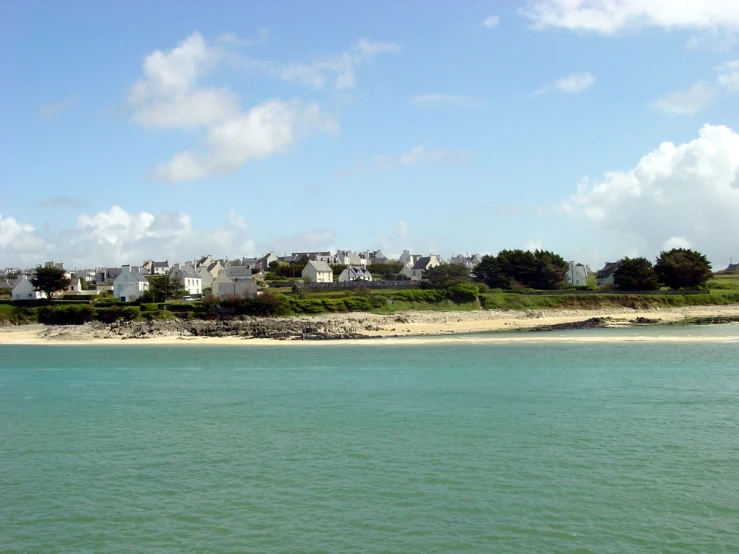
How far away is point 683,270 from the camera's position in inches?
2746

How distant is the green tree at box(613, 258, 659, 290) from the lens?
6950 centimetres

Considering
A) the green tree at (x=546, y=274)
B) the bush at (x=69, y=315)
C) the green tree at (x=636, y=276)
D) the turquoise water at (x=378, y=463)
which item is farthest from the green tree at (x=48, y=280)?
the green tree at (x=636, y=276)

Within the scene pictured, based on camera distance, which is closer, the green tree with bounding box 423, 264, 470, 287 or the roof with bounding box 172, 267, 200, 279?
the green tree with bounding box 423, 264, 470, 287

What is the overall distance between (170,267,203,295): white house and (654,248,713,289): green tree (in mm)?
49875

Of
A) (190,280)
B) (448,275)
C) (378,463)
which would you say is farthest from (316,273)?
(378,463)

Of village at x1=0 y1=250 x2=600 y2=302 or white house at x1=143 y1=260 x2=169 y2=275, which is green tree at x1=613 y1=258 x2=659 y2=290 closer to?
village at x1=0 y1=250 x2=600 y2=302

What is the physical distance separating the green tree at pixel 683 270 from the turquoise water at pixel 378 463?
43.7m

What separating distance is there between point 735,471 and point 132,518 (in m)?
12.2

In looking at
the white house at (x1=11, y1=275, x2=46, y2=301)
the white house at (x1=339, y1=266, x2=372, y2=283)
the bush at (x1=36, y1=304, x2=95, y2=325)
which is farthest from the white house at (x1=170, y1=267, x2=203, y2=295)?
the white house at (x1=339, y1=266, x2=372, y2=283)

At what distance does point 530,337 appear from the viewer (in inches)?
1866

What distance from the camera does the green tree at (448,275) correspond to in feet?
234

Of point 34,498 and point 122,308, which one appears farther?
point 122,308

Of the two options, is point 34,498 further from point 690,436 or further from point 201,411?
point 690,436

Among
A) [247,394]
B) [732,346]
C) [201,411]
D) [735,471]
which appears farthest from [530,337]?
[735,471]
